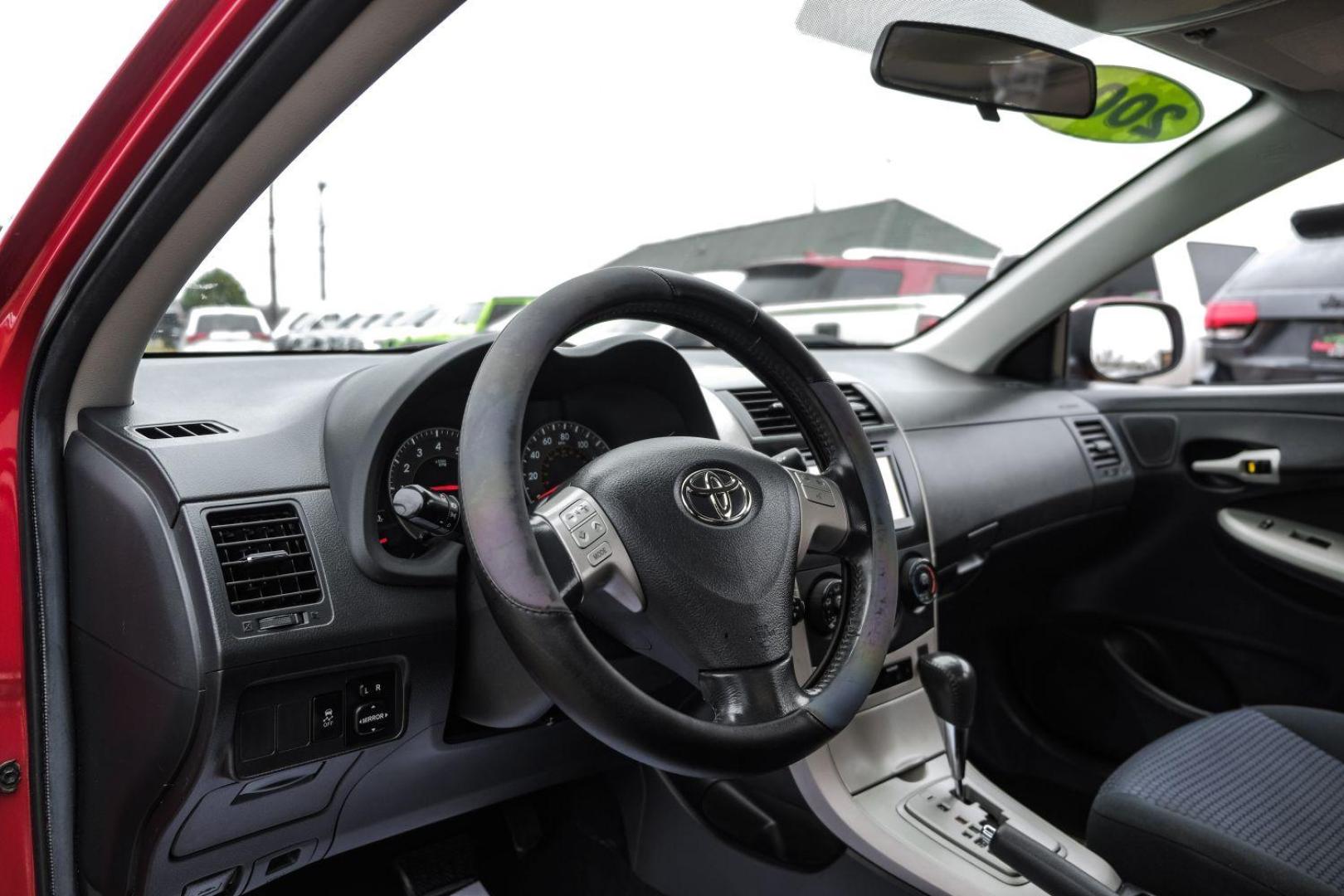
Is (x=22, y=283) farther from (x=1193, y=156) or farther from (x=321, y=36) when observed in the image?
(x=1193, y=156)

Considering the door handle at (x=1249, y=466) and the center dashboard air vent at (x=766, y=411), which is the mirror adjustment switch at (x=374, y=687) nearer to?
the center dashboard air vent at (x=766, y=411)

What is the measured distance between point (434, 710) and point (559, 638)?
0.57 metres

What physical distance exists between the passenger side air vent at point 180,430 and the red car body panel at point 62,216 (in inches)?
5.7

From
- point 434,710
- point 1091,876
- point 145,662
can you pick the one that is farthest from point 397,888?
point 1091,876

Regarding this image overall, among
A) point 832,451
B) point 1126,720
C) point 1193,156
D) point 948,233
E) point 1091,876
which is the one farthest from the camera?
point 948,233

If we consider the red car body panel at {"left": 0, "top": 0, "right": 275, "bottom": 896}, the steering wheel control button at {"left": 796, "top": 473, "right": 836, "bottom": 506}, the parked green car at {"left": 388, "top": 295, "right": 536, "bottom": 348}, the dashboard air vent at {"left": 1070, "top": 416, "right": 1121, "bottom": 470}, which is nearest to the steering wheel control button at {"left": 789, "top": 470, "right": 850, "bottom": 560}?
the steering wheel control button at {"left": 796, "top": 473, "right": 836, "bottom": 506}

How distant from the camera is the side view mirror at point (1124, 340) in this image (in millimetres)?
2832

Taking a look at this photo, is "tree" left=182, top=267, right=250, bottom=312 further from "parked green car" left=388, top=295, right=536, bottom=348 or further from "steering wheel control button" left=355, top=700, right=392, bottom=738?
"steering wheel control button" left=355, top=700, right=392, bottom=738

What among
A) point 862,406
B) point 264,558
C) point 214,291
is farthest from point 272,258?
point 862,406

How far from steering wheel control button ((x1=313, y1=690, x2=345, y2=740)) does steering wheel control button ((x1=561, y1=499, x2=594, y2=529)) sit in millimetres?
483

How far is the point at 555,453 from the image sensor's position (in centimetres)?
155

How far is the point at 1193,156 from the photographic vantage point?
223 centimetres

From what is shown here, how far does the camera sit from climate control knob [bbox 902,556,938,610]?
1.96 metres

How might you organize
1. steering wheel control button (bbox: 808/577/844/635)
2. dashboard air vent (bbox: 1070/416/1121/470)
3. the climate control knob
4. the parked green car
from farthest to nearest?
dashboard air vent (bbox: 1070/416/1121/470) < the parked green car < the climate control knob < steering wheel control button (bbox: 808/577/844/635)
